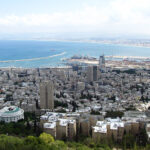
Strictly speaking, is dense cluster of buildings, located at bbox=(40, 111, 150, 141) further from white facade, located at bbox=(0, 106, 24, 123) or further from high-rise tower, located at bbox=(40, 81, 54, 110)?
high-rise tower, located at bbox=(40, 81, 54, 110)

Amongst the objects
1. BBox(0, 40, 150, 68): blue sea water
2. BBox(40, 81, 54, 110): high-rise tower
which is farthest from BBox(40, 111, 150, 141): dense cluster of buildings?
BBox(0, 40, 150, 68): blue sea water

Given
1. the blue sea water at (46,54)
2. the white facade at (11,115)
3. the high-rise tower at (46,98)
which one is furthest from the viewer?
the blue sea water at (46,54)

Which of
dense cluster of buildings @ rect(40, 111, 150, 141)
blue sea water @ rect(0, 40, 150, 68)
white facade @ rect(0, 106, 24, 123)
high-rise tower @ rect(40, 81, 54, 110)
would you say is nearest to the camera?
dense cluster of buildings @ rect(40, 111, 150, 141)

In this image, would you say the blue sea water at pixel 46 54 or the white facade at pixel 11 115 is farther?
the blue sea water at pixel 46 54

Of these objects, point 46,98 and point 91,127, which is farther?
point 46,98

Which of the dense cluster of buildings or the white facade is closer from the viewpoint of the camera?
the dense cluster of buildings

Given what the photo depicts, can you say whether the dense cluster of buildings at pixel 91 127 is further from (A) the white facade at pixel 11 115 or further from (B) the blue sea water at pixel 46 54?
(B) the blue sea water at pixel 46 54

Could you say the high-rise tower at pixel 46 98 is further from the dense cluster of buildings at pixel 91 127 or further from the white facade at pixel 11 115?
the dense cluster of buildings at pixel 91 127

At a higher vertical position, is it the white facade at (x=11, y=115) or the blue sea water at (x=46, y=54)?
the blue sea water at (x=46, y=54)

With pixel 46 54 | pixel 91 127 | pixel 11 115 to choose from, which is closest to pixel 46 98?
pixel 11 115

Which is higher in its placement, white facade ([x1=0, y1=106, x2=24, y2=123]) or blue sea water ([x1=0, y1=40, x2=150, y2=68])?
blue sea water ([x1=0, y1=40, x2=150, y2=68])

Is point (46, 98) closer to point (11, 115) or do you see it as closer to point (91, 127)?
point (11, 115)

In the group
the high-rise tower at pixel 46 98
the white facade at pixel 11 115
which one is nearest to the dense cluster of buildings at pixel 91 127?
the white facade at pixel 11 115

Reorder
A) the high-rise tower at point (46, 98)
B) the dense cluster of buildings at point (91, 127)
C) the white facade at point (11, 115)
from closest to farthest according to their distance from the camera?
the dense cluster of buildings at point (91, 127) < the white facade at point (11, 115) < the high-rise tower at point (46, 98)
